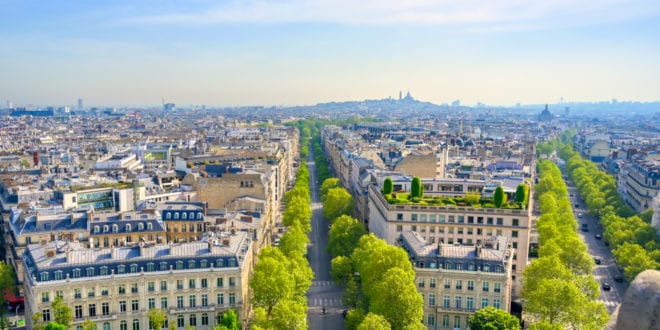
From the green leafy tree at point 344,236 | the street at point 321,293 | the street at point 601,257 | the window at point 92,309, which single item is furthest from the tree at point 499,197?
the window at point 92,309

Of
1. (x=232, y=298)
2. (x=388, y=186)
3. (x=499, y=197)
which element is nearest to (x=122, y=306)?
(x=232, y=298)

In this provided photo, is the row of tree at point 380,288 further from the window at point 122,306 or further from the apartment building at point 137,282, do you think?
the window at point 122,306

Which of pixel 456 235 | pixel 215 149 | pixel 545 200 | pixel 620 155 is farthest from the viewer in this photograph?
pixel 620 155

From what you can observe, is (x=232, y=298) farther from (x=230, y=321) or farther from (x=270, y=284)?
(x=230, y=321)

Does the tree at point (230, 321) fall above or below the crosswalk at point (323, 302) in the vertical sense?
above

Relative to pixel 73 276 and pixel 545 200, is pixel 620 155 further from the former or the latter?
pixel 73 276

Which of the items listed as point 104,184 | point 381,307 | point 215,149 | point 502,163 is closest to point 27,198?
point 104,184
